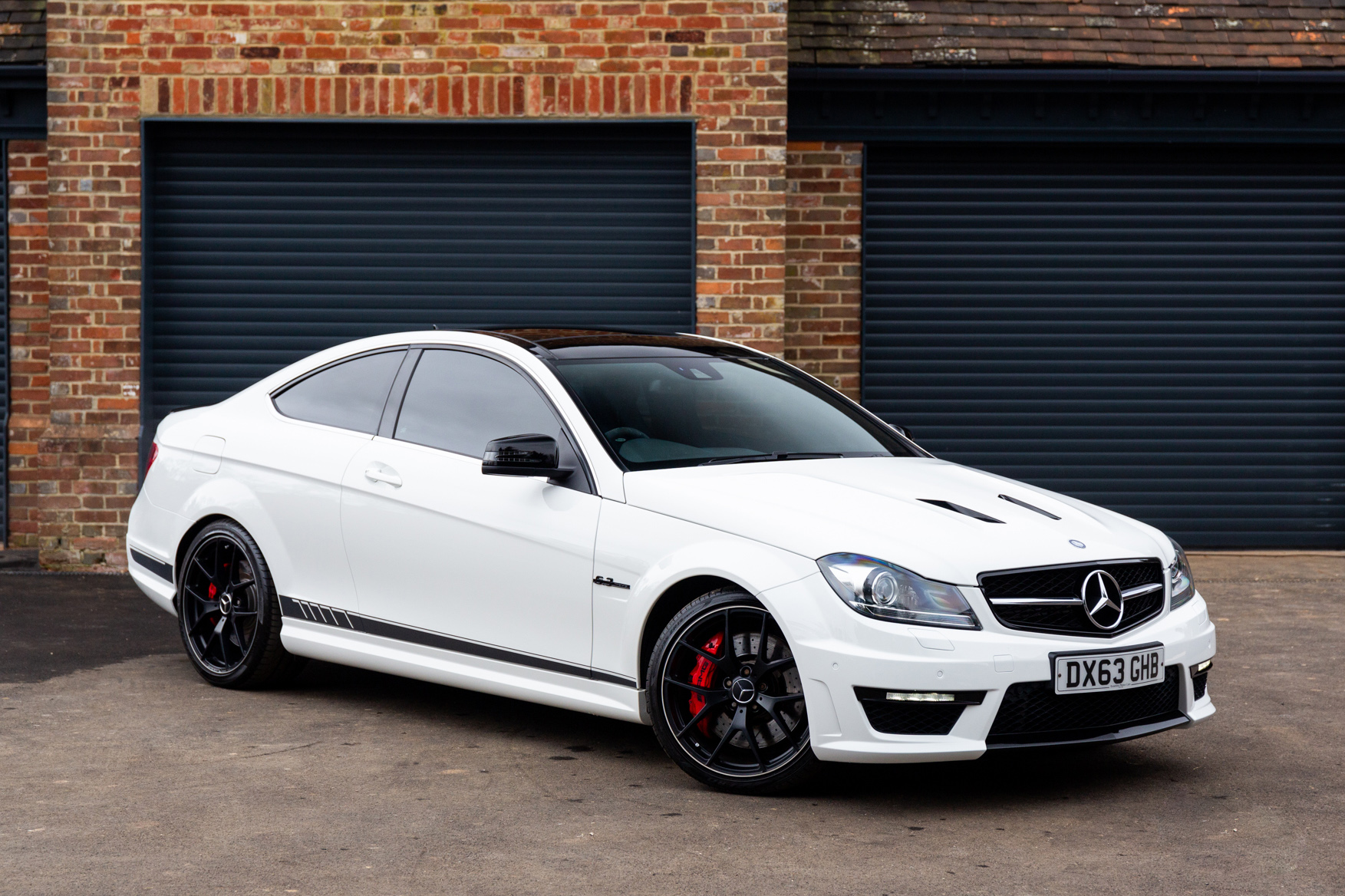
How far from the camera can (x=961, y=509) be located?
518 cm

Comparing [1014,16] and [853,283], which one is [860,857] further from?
[1014,16]

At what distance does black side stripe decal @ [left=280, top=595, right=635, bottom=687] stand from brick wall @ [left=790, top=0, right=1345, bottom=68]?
247 inches

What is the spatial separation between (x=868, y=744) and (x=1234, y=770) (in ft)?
5.03

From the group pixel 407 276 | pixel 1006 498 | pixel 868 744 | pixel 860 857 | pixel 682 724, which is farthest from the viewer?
pixel 407 276

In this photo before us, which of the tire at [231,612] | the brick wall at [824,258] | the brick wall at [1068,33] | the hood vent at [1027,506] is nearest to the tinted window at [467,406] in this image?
the tire at [231,612]

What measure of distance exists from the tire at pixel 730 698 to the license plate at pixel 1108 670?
2.65 ft

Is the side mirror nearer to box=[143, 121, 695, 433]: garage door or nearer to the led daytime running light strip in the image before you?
the led daytime running light strip

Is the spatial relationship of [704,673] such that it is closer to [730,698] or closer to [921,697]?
[730,698]

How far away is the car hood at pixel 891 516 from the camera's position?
15.7ft

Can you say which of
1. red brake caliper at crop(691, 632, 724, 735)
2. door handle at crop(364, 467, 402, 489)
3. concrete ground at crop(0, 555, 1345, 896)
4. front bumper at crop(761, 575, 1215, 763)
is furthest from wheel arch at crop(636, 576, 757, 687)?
door handle at crop(364, 467, 402, 489)

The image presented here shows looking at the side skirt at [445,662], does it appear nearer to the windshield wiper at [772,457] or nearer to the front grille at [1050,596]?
the windshield wiper at [772,457]

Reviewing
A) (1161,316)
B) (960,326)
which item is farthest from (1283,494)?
(960,326)

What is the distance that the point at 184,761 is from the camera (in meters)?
5.39

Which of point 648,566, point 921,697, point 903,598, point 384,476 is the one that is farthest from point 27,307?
point 921,697
